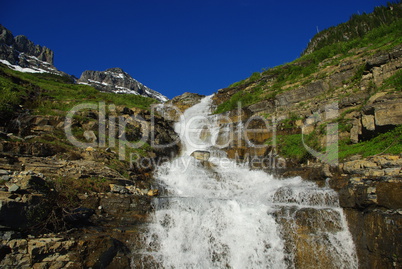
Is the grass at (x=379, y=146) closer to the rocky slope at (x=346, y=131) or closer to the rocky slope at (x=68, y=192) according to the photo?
the rocky slope at (x=346, y=131)

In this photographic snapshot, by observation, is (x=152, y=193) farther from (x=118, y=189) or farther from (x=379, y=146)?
(x=379, y=146)

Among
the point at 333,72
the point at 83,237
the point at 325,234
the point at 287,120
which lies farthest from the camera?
the point at 333,72

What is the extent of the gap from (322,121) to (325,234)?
11.2 meters

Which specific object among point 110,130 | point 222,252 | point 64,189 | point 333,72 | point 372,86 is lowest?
point 222,252

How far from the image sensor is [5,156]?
986 cm

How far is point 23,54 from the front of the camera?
74000mm

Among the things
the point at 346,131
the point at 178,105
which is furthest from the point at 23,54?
the point at 346,131

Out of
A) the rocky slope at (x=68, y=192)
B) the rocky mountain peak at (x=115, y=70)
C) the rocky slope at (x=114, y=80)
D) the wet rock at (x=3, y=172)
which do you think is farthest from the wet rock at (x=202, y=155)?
the rocky mountain peak at (x=115, y=70)

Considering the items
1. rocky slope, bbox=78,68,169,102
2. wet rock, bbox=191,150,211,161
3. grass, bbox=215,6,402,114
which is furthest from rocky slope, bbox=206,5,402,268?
rocky slope, bbox=78,68,169,102

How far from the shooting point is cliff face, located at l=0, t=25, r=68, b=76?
210ft

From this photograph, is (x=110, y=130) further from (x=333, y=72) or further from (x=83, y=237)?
(x=333, y=72)

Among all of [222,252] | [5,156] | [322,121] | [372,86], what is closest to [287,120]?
[322,121]

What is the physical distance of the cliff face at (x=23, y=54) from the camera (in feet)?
210

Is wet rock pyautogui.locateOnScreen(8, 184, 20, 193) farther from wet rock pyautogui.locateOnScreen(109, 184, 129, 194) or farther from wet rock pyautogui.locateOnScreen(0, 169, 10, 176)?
Answer: wet rock pyautogui.locateOnScreen(109, 184, 129, 194)
